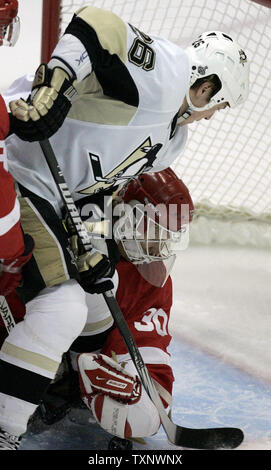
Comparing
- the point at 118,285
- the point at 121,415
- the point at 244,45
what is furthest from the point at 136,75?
the point at 244,45

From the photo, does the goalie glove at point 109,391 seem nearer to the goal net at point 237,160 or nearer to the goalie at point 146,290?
the goalie at point 146,290

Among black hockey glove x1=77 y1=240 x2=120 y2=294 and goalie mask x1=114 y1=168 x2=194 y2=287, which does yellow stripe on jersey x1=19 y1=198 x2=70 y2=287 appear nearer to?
black hockey glove x1=77 y1=240 x2=120 y2=294

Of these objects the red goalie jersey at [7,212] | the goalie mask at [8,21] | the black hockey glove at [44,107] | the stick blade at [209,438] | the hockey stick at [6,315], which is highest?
the goalie mask at [8,21]

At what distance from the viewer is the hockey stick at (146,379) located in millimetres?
1535

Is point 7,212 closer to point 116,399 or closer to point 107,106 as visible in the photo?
point 107,106

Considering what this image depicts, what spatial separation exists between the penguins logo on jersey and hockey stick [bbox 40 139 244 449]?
115 millimetres

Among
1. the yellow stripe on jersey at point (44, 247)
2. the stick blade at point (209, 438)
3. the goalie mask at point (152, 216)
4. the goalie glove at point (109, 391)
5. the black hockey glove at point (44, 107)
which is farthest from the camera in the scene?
the goalie mask at point (152, 216)

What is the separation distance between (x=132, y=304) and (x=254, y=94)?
1.60m

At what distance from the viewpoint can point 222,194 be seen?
10.5 feet

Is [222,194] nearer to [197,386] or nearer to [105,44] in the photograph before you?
[197,386]

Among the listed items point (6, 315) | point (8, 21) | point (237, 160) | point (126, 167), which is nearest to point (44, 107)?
point (8, 21)

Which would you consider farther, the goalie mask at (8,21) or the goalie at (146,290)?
the goalie at (146,290)

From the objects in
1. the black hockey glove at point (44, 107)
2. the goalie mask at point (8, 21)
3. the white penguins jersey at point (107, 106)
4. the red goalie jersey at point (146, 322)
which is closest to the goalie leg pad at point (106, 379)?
the red goalie jersey at point (146, 322)

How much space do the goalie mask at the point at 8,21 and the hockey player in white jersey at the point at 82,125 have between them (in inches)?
4.0
